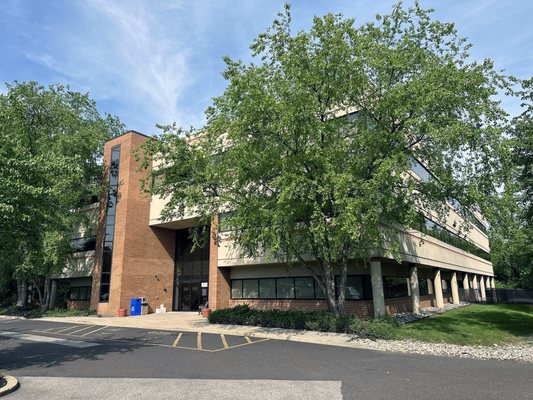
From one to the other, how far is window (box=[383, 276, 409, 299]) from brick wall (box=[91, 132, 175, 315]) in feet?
56.7

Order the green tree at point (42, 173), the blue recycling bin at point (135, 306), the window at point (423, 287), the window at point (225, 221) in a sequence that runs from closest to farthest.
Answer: the green tree at point (42, 173)
the window at point (225, 221)
the blue recycling bin at point (135, 306)
the window at point (423, 287)

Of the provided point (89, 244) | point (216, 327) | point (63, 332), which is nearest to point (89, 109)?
point (89, 244)

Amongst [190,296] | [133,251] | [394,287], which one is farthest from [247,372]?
[190,296]

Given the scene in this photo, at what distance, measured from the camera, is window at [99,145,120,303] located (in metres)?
28.9

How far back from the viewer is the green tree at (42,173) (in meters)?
11.0

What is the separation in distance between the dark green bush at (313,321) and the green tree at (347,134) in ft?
3.52

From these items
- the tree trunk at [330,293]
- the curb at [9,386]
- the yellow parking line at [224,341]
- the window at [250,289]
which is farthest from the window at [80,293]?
the curb at [9,386]

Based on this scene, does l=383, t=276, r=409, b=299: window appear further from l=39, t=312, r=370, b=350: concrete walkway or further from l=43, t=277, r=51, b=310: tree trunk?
l=43, t=277, r=51, b=310: tree trunk

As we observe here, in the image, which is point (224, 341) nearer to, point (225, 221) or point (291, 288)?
point (225, 221)

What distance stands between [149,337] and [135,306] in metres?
11.9

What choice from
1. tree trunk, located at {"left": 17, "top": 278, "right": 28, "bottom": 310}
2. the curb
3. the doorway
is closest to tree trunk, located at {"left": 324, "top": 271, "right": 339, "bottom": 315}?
the curb

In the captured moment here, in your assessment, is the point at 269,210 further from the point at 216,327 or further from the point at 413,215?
the point at 216,327

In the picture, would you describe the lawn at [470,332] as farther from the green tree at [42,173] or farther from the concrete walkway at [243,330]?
the green tree at [42,173]

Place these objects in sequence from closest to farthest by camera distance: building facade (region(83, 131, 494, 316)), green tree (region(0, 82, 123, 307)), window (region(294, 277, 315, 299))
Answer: green tree (region(0, 82, 123, 307))
window (region(294, 277, 315, 299))
building facade (region(83, 131, 494, 316))
